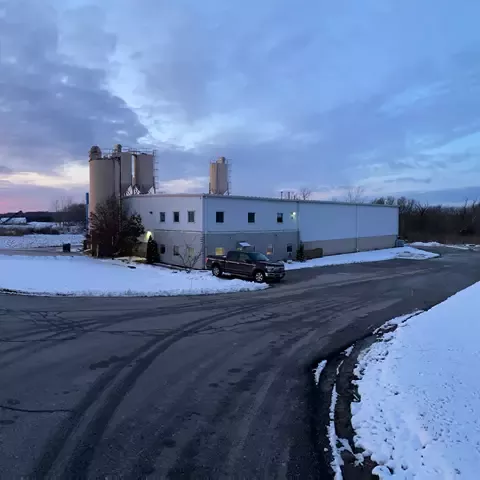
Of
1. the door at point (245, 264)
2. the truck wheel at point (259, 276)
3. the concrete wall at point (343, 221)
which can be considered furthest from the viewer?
the concrete wall at point (343, 221)

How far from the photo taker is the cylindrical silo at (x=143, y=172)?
138 feet

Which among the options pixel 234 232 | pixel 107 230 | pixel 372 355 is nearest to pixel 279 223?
pixel 234 232

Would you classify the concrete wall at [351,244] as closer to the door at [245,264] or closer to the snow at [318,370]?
the door at [245,264]

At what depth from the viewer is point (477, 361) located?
790cm

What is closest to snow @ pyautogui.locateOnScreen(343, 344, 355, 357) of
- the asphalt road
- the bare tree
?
the asphalt road

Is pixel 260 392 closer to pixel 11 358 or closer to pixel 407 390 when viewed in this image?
pixel 407 390

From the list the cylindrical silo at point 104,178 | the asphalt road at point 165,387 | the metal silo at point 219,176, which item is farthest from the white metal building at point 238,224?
the asphalt road at point 165,387

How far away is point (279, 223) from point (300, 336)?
25522 mm

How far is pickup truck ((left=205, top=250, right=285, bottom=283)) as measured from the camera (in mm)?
23688

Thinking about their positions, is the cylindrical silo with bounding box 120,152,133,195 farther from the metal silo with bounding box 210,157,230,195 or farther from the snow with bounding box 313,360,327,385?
the snow with bounding box 313,360,327,385

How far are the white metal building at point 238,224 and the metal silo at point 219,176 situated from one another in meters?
8.46

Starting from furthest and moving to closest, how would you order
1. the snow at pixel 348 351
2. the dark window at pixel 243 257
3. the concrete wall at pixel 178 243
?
the concrete wall at pixel 178 243 → the dark window at pixel 243 257 → the snow at pixel 348 351

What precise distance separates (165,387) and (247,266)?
17.5 m

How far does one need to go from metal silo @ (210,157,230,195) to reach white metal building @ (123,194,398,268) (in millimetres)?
8463
